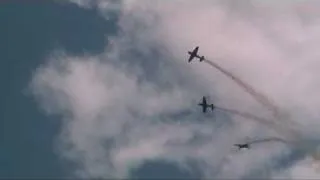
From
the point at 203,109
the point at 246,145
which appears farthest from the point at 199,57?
the point at 246,145

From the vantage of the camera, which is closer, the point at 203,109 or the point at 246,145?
the point at 246,145

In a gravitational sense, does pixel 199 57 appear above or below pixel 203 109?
above

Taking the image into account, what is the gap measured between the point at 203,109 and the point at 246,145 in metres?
23.2

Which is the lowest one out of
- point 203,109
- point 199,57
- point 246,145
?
point 246,145

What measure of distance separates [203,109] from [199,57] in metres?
18.9

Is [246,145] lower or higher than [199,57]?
lower

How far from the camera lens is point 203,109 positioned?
170 metres

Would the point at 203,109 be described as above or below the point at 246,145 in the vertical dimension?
above

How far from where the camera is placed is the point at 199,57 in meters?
162

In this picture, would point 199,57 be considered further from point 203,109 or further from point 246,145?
point 246,145
